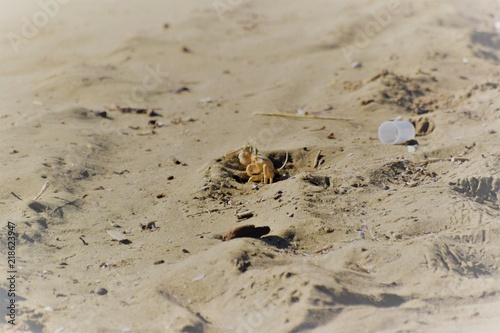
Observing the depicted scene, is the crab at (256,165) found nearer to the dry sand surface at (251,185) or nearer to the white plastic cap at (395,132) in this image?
the dry sand surface at (251,185)

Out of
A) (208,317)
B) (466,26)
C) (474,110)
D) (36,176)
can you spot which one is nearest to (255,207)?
(208,317)

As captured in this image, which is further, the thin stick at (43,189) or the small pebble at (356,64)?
the small pebble at (356,64)

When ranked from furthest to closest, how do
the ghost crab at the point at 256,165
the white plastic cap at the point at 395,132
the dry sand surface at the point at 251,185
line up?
the white plastic cap at the point at 395,132, the ghost crab at the point at 256,165, the dry sand surface at the point at 251,185

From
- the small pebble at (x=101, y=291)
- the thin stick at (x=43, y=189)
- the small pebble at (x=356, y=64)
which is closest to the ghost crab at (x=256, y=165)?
the thin stick at (x=43, y=189)

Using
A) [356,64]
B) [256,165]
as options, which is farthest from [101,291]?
[356,64]

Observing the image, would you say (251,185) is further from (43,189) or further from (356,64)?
(356,64)

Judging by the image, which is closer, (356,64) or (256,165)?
(256,165)

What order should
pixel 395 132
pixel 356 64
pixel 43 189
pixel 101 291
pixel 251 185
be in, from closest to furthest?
pixel 101 291 → pixel 43 189 → pixel 251 185 → pixel 395 132 → pixel 356 64

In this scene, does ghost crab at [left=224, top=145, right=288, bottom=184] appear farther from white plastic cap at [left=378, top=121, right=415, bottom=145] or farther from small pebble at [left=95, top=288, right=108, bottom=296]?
small pebble at [left=95, top=288, right=108, bottom=296]

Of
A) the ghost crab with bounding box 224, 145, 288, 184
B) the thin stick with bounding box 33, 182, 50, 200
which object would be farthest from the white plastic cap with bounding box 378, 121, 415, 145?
the thin stick with bounding box 33, 182, 50, 200
